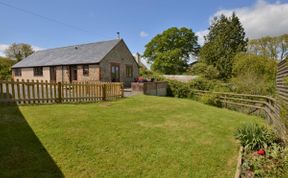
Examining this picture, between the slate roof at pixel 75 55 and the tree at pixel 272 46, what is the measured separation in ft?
59.4

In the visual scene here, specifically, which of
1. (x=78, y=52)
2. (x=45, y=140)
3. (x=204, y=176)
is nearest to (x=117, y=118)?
(x=45, y=140)

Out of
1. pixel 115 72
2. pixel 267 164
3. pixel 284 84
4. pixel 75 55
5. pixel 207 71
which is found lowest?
pixel 267 164

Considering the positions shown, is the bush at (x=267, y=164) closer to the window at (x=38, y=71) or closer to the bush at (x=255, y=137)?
the bush at (x=255, y=137)

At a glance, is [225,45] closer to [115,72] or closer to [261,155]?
[115,72]

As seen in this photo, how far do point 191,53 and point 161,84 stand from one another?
30.8 m

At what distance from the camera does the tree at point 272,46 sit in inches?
841

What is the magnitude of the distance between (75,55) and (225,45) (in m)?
25.3

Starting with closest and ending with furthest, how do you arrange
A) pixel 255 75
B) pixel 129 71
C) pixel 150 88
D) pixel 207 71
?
pixel 150 88, pixel 255 75, pixel 129 71, pixel 207 71

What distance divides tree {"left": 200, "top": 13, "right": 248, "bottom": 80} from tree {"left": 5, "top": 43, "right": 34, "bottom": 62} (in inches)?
1760

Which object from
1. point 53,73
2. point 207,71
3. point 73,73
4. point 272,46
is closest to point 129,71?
point 73,73

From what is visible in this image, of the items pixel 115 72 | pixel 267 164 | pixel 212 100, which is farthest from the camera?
pixel 115 72

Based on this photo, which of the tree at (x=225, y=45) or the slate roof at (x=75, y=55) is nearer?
the slate roof at (x=75, y=55)

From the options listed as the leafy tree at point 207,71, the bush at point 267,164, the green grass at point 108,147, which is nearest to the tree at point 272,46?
the leafy tree at point 207,71

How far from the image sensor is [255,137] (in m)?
4.36
